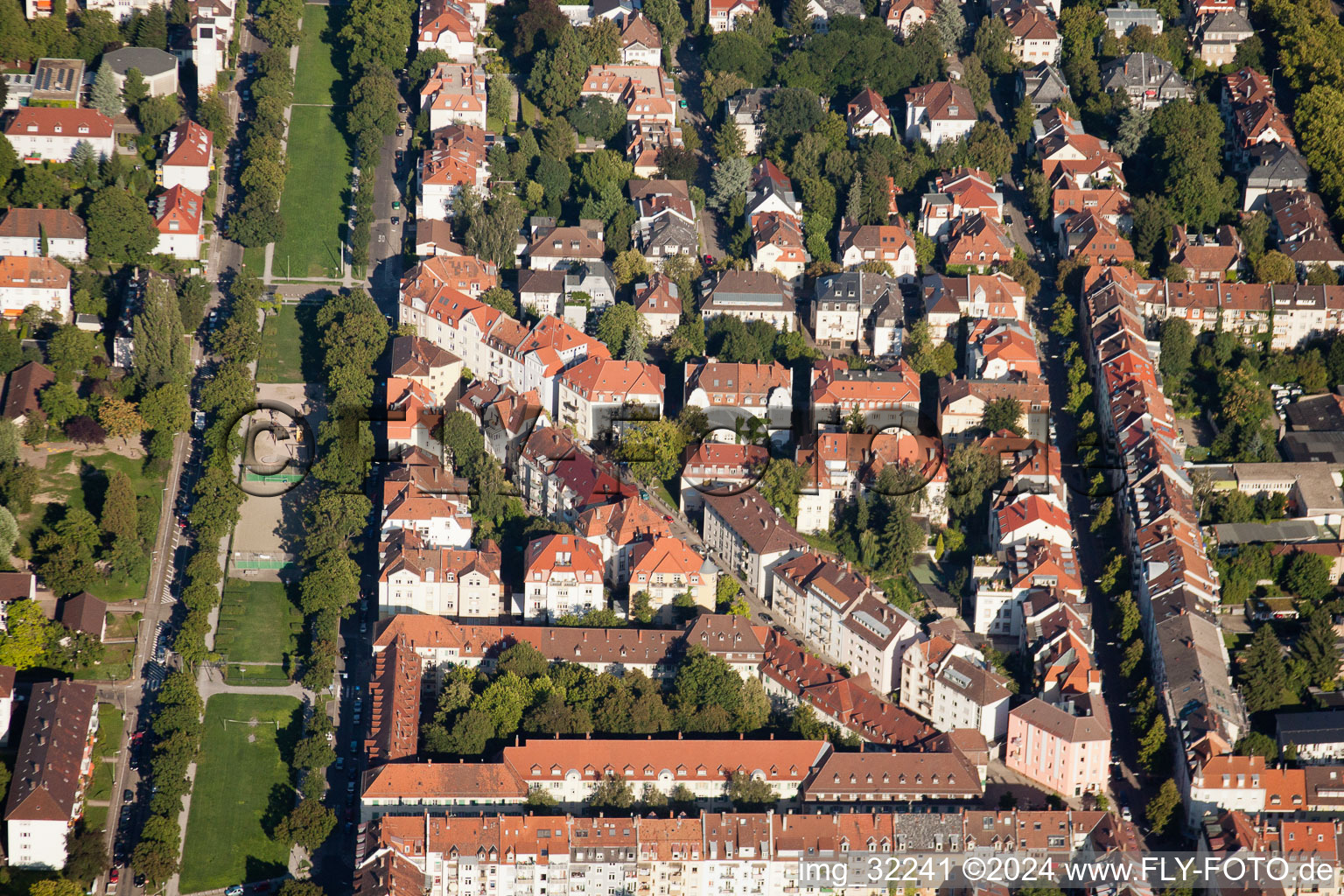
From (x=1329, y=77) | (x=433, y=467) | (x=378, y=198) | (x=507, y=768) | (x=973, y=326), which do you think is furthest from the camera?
(x=1329, y=77)

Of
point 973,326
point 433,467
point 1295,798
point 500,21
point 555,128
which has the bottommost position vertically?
point 1295,798

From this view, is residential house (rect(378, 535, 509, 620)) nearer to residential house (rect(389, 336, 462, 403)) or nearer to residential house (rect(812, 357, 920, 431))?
residential house (rect(389, 336, 462, 403))

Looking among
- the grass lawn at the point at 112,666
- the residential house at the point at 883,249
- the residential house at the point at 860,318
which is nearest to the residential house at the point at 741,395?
the residential house at the point at 860,318

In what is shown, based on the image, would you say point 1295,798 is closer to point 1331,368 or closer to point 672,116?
point 1331,368

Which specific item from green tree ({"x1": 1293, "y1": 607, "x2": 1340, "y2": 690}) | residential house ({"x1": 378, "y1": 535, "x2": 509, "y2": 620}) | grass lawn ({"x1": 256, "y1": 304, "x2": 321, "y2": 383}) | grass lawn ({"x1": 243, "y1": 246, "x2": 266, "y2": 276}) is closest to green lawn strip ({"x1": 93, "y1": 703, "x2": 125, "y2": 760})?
residential house ({"x1": 378, "y1": 535, "x2": 509, "y2": 620})

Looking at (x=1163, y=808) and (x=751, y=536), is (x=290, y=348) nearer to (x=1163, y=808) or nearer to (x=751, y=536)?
(x=751, y=536)

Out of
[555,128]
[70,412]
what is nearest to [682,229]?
[555,128]

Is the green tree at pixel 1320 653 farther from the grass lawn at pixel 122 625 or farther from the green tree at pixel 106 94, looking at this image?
the green tree at pixel 106 94
